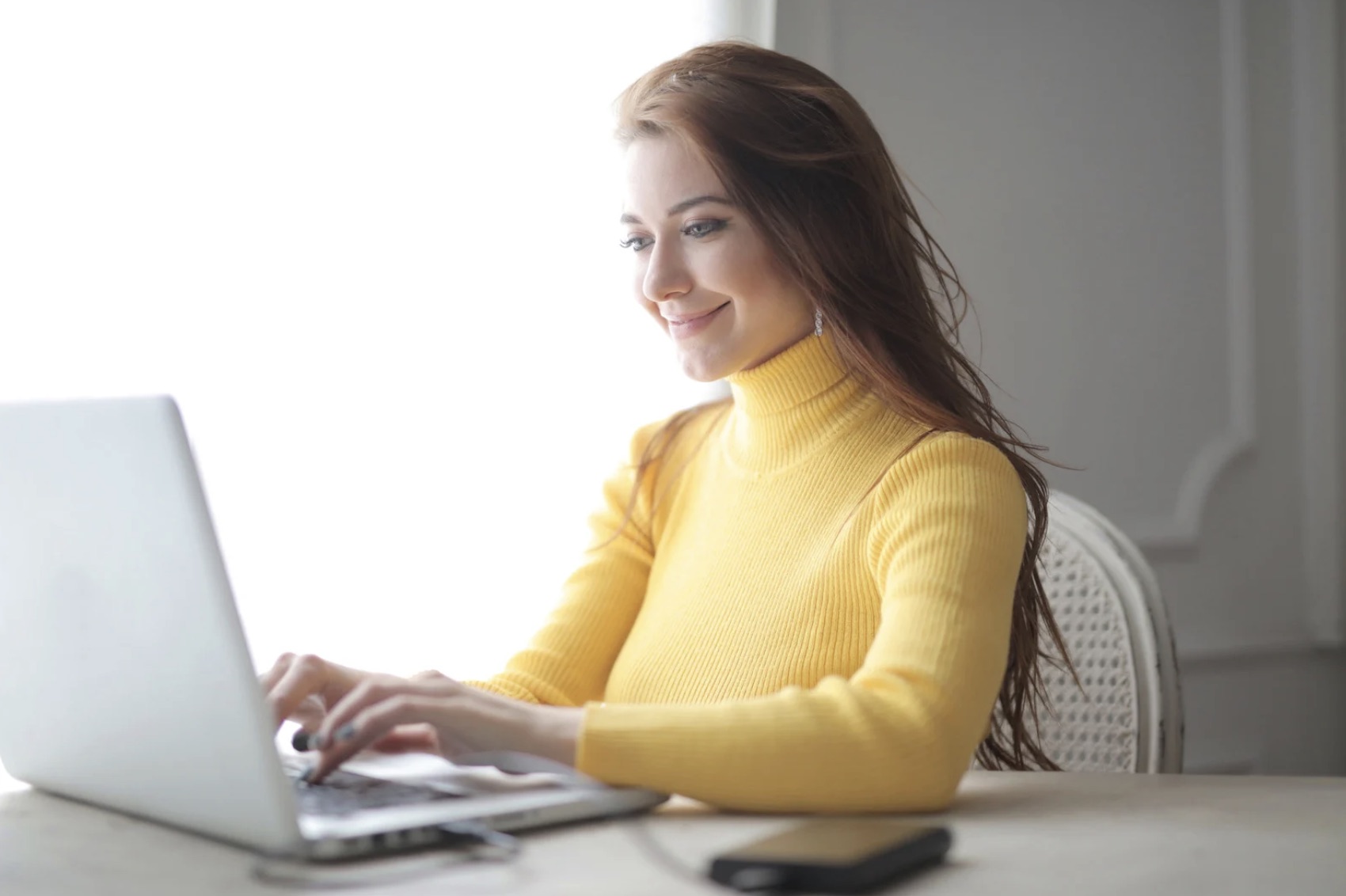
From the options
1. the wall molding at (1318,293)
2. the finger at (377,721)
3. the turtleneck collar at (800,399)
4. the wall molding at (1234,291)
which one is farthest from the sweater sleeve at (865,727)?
the wall molding at (1318,293)

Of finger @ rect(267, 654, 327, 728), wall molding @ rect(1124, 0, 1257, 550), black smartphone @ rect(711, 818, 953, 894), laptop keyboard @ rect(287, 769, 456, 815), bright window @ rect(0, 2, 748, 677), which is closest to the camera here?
black smartphone @ rect(711, 818, 953, 894)

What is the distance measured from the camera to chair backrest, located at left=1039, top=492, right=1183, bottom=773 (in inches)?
53.5

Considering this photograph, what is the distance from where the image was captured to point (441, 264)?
5.65 feet

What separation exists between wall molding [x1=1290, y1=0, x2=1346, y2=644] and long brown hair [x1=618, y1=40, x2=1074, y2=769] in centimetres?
149

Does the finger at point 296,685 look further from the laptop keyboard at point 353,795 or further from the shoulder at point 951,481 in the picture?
the shoulder at point 951,481

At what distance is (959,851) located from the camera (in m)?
0.75

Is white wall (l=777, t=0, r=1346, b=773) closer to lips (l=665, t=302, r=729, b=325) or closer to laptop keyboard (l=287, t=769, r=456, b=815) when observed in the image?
lips (l=665, t=302, r=729, b=325)

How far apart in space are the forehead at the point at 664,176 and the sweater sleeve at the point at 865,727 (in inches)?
18.5

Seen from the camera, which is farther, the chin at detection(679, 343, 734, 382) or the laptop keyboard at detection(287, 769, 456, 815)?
the chin at detection(679, 343, 734, 382)

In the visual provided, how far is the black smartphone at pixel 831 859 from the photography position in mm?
645

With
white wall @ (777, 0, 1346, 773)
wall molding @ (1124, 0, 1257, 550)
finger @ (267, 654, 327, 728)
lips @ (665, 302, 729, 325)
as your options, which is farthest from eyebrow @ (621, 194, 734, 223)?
wall molding @ (1124, 0, 1257, 550)

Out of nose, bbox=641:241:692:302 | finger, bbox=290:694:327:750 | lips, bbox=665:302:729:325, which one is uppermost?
nose, bbox=641:241:692:302

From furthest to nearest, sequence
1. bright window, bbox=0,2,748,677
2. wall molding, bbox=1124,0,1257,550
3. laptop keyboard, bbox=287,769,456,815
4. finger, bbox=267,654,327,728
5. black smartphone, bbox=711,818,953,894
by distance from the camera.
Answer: wall molding, bbox=1124,0,1257,550 < bright window, bbox=0,2,748,677 < finger, bbox=267,654,327,728 < laptop keyboard, bbox=287,769,456,815 < black smartphone, bbox=711,818,953,894

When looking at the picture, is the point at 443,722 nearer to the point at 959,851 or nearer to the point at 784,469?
the point at 959,851
